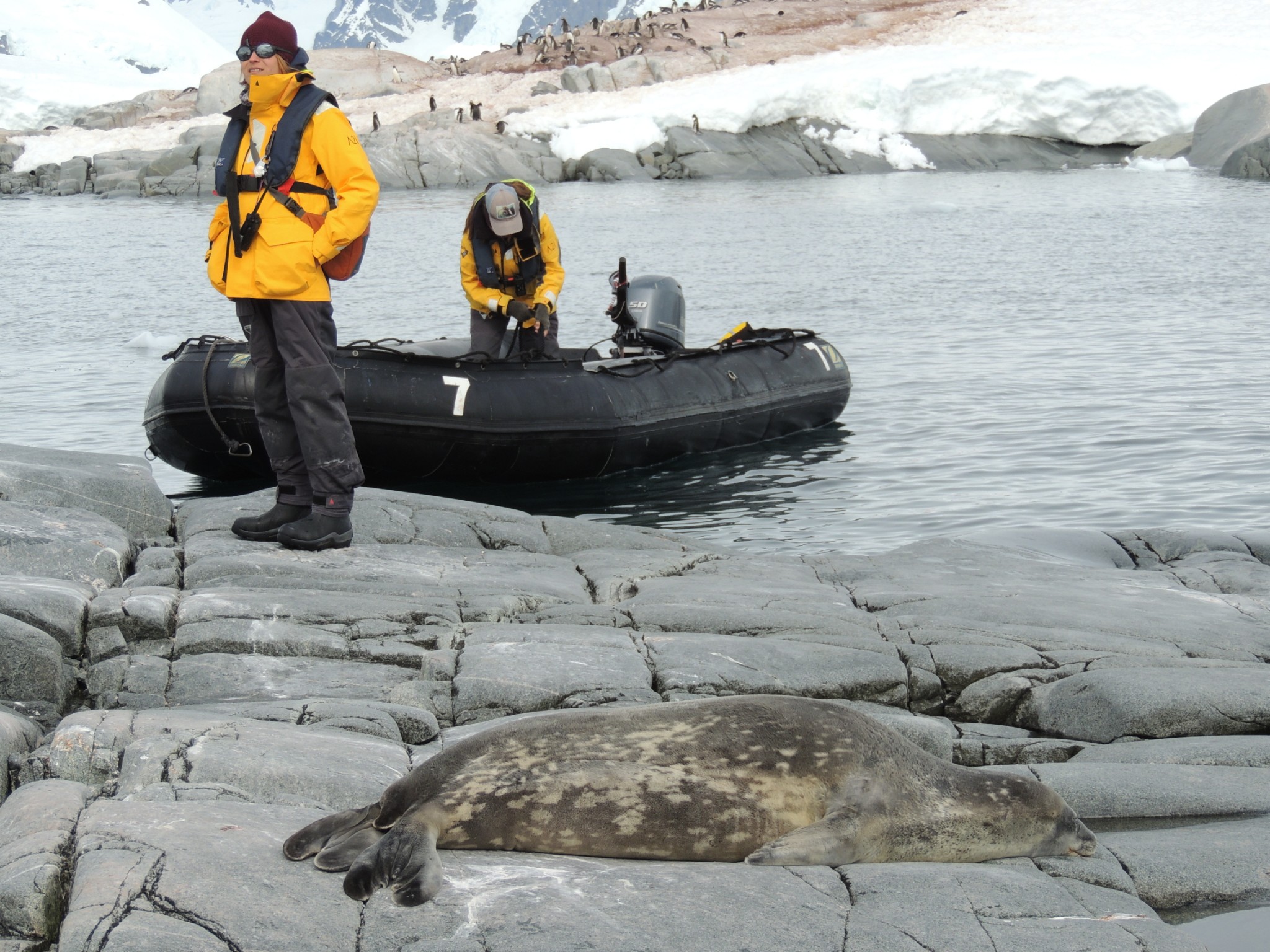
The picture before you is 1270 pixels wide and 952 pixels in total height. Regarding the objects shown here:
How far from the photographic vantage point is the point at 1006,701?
4.90m

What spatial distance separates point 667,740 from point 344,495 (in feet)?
10.3

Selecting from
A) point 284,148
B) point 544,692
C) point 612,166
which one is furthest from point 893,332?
point 612,166

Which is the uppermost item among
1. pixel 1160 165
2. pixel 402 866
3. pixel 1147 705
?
pixel 1160 165

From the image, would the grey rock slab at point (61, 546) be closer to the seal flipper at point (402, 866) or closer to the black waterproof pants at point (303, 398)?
the black waterproof pants at point (303, 398)

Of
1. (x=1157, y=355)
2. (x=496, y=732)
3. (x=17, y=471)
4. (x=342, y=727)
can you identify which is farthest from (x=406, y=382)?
(x=1157, y=355)

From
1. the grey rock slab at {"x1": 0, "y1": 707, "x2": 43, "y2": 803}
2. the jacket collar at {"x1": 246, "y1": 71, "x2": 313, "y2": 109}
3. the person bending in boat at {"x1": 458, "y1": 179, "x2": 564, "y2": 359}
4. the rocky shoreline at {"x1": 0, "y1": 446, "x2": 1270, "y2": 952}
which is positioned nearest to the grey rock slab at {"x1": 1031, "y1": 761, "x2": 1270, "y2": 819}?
the rocky shoreline at {"x1": 0, "y1": 446, "x2": 1270, "y2": 952}

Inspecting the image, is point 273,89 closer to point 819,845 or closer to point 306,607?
point 306,607

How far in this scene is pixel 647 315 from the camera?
1170 cm

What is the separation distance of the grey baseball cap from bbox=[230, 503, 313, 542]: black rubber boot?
3.63 m

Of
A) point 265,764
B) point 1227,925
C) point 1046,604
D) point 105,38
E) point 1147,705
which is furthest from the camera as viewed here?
point 105,38

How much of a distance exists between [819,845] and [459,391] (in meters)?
6.57

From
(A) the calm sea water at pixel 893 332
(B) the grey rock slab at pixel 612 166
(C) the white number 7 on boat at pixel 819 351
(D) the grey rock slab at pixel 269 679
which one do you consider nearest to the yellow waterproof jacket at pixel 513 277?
(A) the calm sea water at pixel 893 332

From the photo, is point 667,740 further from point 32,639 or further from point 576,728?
point 32,639

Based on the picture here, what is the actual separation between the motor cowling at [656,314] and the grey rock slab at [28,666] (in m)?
7.64
